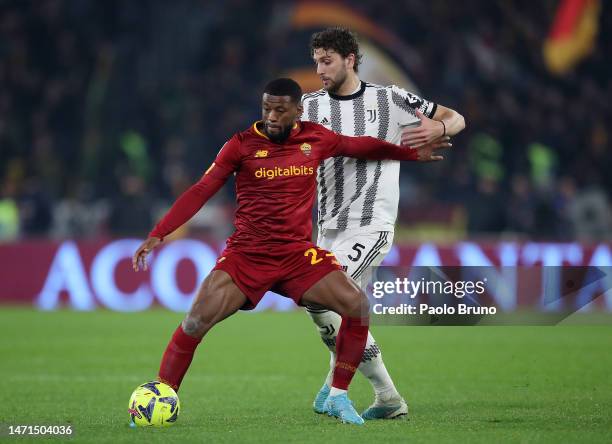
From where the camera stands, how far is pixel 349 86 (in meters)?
6.50

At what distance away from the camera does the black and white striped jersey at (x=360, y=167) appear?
6.43 meters

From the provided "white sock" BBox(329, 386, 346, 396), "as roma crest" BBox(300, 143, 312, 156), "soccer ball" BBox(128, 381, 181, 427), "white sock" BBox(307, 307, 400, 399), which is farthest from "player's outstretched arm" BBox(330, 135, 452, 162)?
"soccer ball" BBox(128, 381, 181, 427)

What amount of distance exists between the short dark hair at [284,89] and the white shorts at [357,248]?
3.21 ft

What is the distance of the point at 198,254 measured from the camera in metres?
14.9

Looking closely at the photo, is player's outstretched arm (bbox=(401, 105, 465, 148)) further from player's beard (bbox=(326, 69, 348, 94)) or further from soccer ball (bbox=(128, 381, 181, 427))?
soccer ball (bbox=(128, 381, 181, 427))

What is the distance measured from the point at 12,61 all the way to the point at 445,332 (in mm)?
9909

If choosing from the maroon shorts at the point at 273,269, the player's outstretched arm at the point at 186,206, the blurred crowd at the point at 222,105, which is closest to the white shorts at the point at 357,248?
the maroon shorts at the point at 273,269

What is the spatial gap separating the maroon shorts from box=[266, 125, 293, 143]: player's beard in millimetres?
546

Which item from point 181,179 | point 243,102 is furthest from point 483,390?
point 243,102

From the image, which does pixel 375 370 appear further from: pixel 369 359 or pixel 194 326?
pixel 194 326

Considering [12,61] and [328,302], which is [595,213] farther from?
[328,302]

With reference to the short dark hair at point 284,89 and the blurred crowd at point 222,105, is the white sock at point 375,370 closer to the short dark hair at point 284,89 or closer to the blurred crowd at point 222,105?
the short dark hair at point 284,89

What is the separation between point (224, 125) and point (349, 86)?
12552mm

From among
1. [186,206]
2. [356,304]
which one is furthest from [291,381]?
[186,206]
